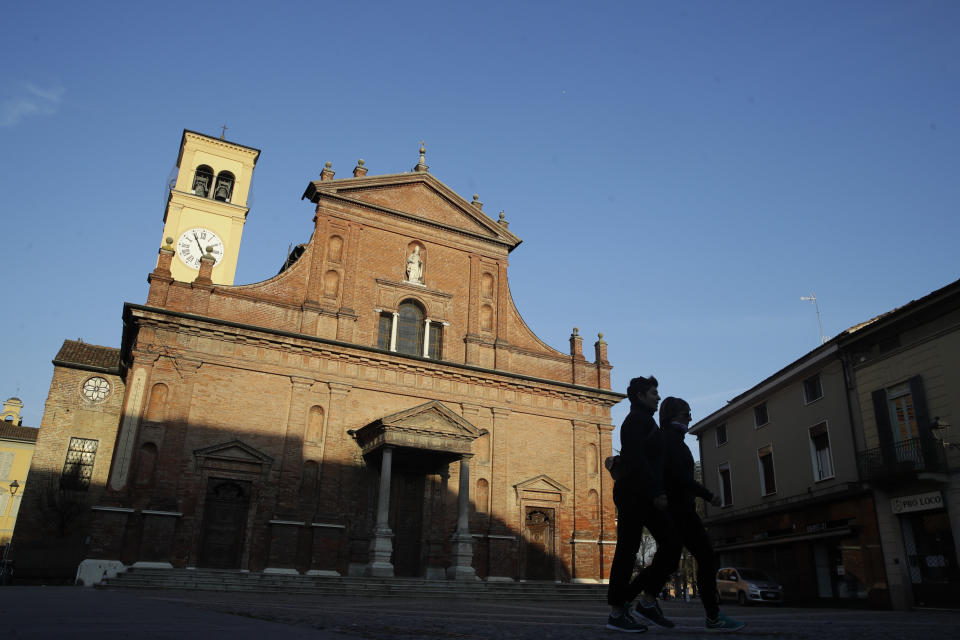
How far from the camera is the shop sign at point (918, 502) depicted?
57.9 ft

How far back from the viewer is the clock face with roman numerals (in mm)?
30406

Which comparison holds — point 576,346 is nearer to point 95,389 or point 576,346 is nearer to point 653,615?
point 95,389

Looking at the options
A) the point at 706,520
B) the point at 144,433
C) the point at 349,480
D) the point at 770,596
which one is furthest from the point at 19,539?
the point at 706,520

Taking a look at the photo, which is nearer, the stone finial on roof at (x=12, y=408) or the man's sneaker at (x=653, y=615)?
the man's sneaker at (x=653, y=615)

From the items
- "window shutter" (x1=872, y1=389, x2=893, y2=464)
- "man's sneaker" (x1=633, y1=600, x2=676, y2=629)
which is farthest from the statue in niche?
"man's sneaker" (x1=633, y1=600, x2=676, y2=629)

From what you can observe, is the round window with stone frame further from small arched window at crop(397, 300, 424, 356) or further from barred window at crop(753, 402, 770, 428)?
barred window at crop(753, 402, 770, 428)

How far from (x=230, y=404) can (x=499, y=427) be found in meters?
9.15

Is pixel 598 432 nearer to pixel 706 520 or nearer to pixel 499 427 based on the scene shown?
pixel 499 427

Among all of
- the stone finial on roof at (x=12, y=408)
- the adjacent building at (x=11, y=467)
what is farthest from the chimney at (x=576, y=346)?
the stone finial on roof at (x=12, y=408)

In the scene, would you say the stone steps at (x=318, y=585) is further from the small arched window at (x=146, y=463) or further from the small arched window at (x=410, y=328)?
the small arched window at (x=410, y=328)

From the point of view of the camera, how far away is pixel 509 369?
1027 inches

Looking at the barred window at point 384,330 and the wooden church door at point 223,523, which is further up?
the barred window at point 384,330

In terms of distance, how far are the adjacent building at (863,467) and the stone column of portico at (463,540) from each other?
11.2m

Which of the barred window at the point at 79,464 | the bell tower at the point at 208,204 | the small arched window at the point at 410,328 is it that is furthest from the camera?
the bell tower at the point at 208,204
